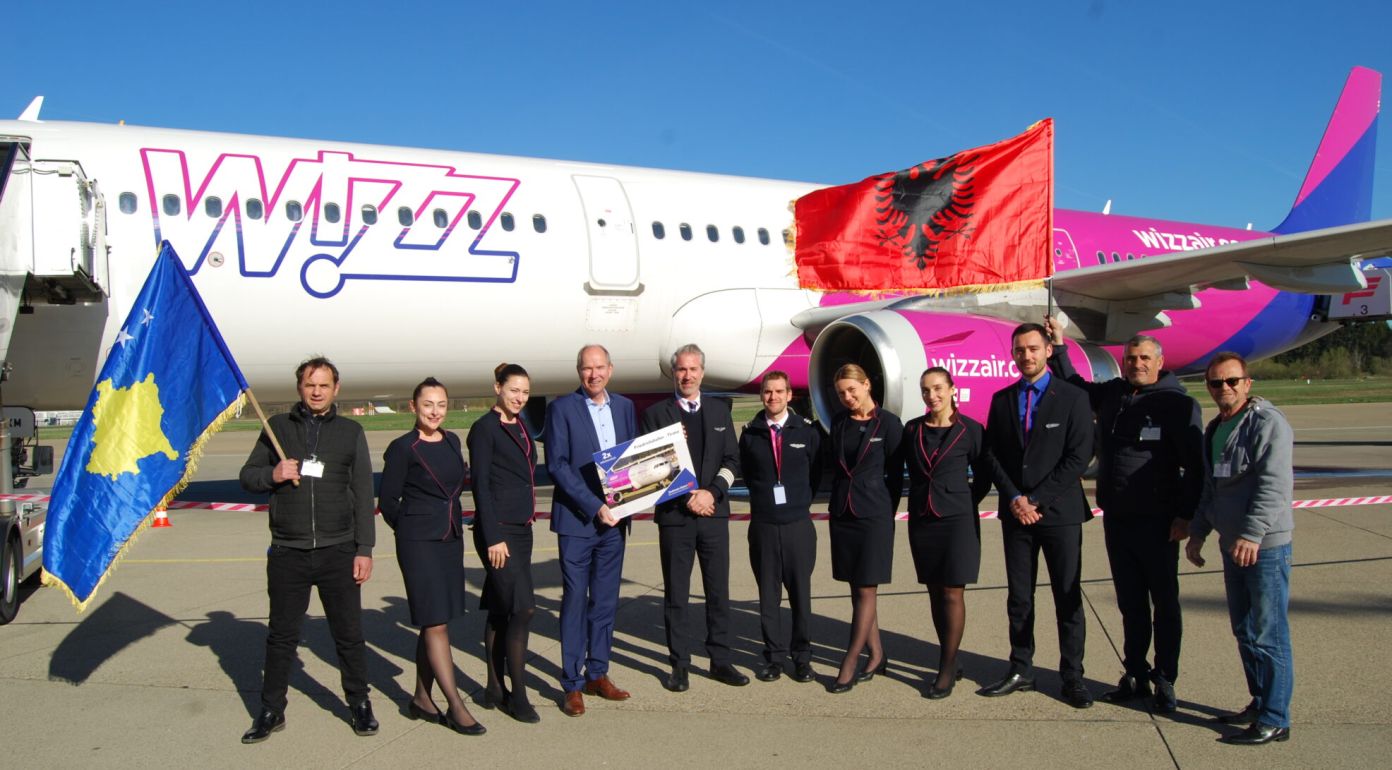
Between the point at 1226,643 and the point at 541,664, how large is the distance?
135 inches

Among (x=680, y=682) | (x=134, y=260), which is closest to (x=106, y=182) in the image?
(x=134, y=260)

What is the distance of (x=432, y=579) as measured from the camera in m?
4.26

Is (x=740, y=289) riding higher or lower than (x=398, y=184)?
lower

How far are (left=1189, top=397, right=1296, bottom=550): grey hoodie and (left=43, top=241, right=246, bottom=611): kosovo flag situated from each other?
433 centimetres

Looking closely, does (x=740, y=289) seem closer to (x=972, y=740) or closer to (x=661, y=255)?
(x=661, y=255)

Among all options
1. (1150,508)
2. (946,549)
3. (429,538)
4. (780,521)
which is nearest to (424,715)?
(429,538)

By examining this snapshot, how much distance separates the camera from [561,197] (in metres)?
10.3

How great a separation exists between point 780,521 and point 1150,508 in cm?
163

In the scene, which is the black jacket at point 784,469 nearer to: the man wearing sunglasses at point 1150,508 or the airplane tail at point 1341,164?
the man wearing sunglasses at point 1150,508

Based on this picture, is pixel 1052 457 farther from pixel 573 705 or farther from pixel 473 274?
pixel 473 274

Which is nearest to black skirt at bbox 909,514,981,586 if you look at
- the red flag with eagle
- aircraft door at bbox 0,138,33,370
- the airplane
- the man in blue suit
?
the man in blue suit

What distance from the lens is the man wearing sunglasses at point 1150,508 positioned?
434 centimetres

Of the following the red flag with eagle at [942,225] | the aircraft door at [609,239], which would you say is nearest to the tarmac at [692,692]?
the red flag with eagle at [942,225]

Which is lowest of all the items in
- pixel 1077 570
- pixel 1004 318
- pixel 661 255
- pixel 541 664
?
pixel 541 664
